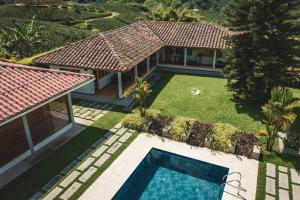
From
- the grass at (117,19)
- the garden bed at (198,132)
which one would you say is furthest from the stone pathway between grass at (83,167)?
the grass at (117,19)

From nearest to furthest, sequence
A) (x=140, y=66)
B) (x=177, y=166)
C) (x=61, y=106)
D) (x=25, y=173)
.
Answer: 1. (x=25, y=173)
2. (x=177, y=166)
3. (x=61, y=106)
4. (x=140, y=66)

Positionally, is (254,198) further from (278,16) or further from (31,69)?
(31,69)

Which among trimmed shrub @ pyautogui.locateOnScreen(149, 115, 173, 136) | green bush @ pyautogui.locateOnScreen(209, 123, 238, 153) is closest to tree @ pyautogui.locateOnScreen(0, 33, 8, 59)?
trimmed shrub @ pyautogui.locateOnScreen(149, 115, 173, 136)

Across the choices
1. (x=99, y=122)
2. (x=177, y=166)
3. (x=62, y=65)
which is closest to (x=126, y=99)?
(x=99, y=122)

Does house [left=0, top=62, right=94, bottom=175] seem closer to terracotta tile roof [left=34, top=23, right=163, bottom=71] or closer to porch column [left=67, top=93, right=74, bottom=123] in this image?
porch column [left=67, top=93, right=74, bottom=123]

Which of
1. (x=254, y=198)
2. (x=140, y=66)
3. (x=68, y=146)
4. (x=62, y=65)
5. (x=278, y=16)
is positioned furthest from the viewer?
(x=140, y=66)

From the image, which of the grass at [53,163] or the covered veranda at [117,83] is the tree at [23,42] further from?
the grass at [53,163]
